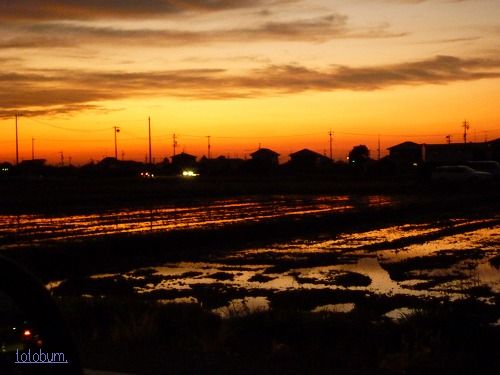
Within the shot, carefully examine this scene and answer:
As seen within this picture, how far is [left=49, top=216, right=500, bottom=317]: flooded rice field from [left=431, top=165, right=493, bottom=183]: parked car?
4062 cm

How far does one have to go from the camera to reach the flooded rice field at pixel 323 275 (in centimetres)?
1504

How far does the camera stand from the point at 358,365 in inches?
344

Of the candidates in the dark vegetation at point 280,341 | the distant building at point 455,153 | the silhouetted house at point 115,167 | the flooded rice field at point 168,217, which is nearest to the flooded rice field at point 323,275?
the dark vegetation at point 280,341

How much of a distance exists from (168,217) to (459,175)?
35473mm

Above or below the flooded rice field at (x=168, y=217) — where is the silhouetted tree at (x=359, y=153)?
above

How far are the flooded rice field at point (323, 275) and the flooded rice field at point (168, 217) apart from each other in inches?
279

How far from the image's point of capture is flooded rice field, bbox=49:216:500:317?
15039 mm

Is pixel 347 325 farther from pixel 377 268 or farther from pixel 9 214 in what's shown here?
pixel 9 214

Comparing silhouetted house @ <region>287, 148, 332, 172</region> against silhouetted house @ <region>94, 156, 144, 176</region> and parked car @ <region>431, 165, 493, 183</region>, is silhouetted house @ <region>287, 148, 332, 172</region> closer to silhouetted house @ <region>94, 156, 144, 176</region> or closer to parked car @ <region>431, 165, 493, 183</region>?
silhouetted house @ <region>94, 156, 144, 176</region>

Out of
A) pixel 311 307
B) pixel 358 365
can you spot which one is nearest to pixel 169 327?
pixel 358 365

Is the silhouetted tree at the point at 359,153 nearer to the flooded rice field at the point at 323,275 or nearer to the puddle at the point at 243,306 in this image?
the flooded rice field at the point at 323,275

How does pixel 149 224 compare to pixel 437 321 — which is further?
pixel 149 224

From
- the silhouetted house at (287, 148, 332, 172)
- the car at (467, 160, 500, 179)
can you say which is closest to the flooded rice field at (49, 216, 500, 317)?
the car at (467, 160, 500, 179)

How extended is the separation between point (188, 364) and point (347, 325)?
2374 mm
